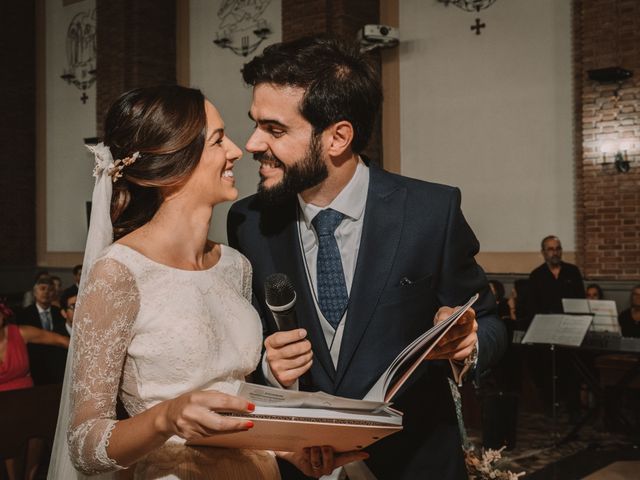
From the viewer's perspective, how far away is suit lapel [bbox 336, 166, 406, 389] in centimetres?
198

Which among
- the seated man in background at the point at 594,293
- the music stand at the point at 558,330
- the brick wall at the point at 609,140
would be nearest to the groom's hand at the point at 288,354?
the music stand at the point at 558,330

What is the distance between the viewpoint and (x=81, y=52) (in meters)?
13.1

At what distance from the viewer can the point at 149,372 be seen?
191cm

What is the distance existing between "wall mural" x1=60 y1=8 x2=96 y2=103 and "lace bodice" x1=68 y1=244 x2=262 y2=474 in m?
11.7

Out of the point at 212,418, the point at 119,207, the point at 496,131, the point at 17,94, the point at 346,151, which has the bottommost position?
the point at 212,418

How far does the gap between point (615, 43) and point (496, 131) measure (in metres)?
1.66

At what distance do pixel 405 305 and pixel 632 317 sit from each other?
629 centimetres

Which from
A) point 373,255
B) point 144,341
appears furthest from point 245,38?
point 144,341

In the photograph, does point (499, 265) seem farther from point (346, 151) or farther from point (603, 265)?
point (346, 151)

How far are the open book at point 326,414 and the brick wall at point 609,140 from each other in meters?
7.00

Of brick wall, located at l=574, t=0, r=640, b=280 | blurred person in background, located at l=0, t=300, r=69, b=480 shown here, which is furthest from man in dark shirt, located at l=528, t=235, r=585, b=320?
blurred person in background, located at l=0, t=300, r=69, b=480

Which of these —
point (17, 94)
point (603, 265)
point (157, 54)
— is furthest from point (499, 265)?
point (17, 94)

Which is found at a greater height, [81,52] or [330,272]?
[81,52]

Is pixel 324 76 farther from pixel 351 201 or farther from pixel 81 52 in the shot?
pixel 81 52
